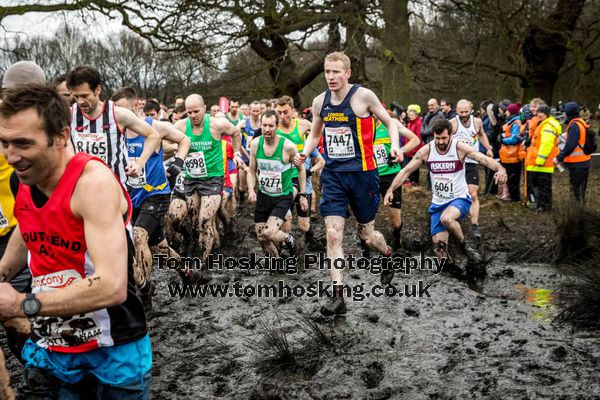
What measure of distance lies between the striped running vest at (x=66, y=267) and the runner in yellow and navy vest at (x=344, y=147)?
332cm

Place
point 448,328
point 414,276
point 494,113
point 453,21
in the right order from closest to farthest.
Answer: point 448,328, point 414,276, point 494,113, point 453,21

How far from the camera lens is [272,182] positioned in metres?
7.32

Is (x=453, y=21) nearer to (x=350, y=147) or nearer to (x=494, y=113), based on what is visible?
(x=494, y=113)

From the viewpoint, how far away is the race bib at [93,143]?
17.3 feet

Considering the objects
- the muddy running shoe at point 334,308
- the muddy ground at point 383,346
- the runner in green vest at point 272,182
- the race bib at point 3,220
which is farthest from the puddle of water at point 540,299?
the race bib at point 3,220

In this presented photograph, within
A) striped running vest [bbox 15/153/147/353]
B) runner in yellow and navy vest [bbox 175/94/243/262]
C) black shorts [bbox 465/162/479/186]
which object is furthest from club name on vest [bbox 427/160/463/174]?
striped running vest [bbox 15/153/147/353]

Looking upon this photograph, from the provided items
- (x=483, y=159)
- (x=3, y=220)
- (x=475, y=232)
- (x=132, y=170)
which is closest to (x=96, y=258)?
(x=3, y=220)

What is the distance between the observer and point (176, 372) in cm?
443

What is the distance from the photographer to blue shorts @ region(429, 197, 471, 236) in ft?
22.4

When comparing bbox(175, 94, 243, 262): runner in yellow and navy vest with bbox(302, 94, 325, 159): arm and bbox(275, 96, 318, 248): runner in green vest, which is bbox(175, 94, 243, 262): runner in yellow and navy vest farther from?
bbox(302, 94, 325, 159): arm

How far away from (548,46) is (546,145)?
953 centimetres

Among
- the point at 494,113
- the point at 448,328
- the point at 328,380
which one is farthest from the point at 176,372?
the point at 494,113

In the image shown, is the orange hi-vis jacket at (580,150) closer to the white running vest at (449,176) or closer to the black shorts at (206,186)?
the white running vest at (449,176)

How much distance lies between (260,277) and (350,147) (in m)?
2.26
